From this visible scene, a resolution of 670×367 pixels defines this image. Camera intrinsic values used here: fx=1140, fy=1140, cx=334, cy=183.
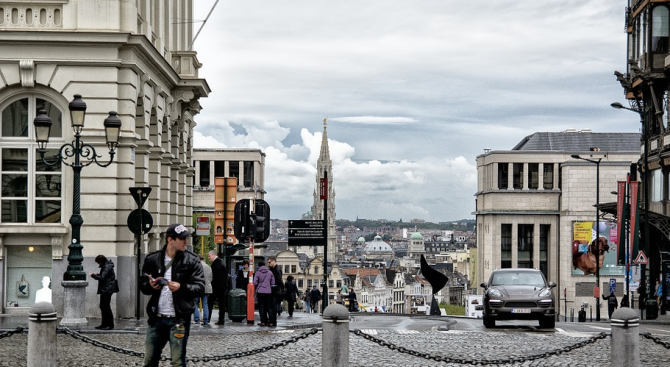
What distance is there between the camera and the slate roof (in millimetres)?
127375

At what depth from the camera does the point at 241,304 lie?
26656 millimetres

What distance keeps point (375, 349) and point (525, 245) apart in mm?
106460

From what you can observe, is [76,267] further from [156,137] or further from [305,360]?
[156,137]

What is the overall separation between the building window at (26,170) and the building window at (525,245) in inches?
3910

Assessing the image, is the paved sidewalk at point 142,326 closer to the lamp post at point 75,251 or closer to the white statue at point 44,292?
the lamp post at point 75,251

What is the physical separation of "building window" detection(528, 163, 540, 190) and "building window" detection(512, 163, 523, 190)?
2.90ft

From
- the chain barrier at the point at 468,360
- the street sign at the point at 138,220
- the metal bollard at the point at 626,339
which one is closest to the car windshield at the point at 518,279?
the street sign at the point at 138,220

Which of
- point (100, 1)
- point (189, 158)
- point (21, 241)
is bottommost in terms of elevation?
point (21, 241)

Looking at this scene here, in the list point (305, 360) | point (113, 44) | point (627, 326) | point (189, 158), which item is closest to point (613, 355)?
point (627, 326)

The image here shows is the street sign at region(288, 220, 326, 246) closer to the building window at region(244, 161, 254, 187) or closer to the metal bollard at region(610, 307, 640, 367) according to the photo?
the metal bollard at region(610, 307, 640, 367)

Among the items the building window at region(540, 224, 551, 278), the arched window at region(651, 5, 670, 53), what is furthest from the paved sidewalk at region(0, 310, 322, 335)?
the building window at region(540, 224, 551, 278)

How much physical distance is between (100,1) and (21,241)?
232 inches

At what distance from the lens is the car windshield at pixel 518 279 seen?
1057 inches

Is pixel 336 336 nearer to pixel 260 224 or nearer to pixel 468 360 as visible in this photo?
pixel 468 360
